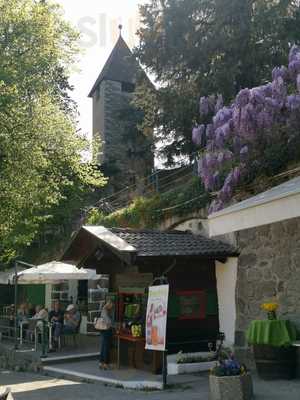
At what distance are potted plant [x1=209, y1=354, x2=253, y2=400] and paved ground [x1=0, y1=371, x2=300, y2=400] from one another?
39cm

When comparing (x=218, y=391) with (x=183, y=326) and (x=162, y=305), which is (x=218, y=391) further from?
(x=183, y=326)

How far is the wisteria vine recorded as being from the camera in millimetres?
12781

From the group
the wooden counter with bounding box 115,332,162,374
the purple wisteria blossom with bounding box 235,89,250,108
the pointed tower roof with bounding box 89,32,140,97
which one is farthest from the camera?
the pointed tower roof with bounding box 89,32,140,97

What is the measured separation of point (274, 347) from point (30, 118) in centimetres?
1353

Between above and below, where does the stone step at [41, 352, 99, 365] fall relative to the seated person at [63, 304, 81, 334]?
below

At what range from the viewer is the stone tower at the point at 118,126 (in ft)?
109

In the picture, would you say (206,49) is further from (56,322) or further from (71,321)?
(56,322)

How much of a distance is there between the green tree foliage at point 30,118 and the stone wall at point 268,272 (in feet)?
33.9

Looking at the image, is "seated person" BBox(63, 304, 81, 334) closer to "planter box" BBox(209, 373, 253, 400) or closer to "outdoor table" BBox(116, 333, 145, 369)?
"outdoor table" BBox(116, 333, 145, 369)

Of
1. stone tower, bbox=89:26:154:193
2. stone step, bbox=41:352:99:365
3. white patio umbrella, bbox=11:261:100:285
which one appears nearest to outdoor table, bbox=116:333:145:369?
stone step, bbox=41:352:99:365

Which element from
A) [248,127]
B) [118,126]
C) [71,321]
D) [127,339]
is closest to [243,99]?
[248,127]

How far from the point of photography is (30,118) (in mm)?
19625

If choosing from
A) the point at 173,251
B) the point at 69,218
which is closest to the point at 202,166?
the point at 173,251

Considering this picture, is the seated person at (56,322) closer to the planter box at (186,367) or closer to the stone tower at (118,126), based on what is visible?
the planter box at (186,367)
